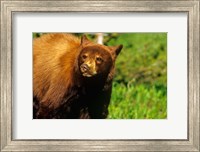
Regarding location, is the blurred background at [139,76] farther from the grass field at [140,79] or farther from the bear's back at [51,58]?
the bear's back at [51,58]

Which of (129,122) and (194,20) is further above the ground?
(194,20)

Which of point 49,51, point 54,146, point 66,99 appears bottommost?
point 54,146

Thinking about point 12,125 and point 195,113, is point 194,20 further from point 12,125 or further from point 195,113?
point 12,125

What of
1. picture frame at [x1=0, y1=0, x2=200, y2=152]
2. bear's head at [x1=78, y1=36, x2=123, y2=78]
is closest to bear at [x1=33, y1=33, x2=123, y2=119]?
bear's head at [x1=78, y1=36, x2=123, y2=78]

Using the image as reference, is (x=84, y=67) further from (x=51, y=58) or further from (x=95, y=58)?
(x=51, y=58)

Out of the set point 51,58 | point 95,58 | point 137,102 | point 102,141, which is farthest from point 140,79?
point 102,141

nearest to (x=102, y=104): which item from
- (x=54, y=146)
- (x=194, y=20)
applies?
(x=54, y=146)
